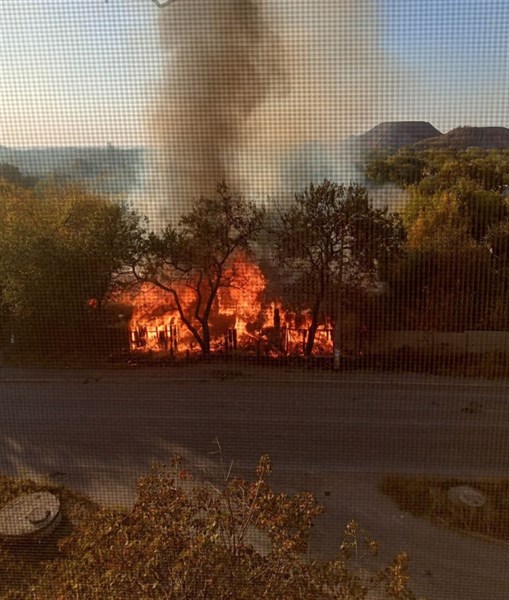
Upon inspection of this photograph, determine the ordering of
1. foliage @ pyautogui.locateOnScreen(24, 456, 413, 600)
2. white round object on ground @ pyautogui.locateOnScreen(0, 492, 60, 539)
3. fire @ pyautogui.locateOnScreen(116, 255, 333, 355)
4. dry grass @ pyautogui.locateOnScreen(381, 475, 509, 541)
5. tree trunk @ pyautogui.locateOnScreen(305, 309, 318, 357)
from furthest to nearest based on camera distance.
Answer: fire @ pyautogui.locateOnScreen(116, 255, 333, 355) < tree trunk @ pyautogui.locateOnScreen(305, 309, 318, 357) < dry grass @ pyautogui.locateOnScreen(381, 475, 509, 541) < white round object on ground @ pyautogui.locateOnScreen(0, 492, 60, 539) < foliage @ pyautogui.locateOnScreen(24, 456, 413, 600)

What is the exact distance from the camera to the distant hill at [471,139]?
6.15ft

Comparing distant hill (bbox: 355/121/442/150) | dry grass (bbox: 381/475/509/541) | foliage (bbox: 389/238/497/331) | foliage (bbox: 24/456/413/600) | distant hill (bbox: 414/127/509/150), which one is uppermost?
distant hill (bbox: 414/127/509/150)

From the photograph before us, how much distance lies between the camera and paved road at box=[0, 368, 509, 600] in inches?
66.7

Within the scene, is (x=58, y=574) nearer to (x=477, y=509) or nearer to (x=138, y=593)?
(x=138, y=593)

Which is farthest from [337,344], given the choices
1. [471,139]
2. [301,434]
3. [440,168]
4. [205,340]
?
[471,139]

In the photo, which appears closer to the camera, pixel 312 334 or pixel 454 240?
pixel 454 240

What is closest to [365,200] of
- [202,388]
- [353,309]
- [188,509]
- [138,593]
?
[353,309]

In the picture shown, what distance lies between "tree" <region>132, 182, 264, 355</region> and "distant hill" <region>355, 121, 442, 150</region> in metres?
0.60

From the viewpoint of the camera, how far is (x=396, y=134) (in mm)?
1820

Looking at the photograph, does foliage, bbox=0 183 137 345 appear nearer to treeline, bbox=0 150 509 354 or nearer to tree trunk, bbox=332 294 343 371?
treeline, bbox=0 150 509 354

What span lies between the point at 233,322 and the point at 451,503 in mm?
1575

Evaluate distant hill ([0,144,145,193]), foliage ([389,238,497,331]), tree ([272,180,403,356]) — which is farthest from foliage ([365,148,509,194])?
distant hill ([0,144,145,193])

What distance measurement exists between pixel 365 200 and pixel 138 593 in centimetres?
177

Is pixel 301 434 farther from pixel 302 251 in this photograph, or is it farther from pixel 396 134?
pixel 396 134
